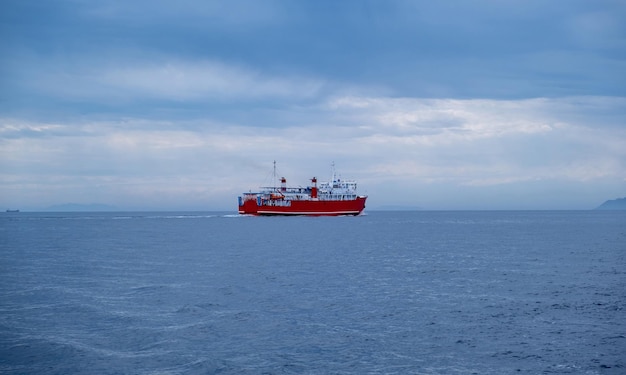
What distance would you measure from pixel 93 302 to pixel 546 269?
39028 millimetres

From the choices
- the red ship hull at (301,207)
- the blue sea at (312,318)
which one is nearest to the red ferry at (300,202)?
the red ship hull at (301,207)

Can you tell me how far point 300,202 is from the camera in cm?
16100

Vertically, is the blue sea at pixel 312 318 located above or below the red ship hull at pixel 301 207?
below

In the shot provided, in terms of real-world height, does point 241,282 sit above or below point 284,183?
below

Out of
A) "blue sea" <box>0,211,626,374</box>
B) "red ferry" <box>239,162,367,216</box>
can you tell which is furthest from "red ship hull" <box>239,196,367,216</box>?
"blue sea" <box>0,211,626,374</box>

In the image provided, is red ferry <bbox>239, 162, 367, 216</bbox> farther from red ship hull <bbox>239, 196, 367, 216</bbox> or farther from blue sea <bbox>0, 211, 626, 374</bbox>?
blue sea <bbox>0, 211, 626, 374</bbox>

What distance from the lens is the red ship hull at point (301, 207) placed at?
6368 inches

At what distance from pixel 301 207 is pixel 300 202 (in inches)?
75.5

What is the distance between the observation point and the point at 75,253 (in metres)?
63.5

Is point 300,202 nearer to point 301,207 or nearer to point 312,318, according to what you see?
point 301,207

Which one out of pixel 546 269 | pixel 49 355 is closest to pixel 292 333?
pixel 49 355

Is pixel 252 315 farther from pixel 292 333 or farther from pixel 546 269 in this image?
pixel 546 269

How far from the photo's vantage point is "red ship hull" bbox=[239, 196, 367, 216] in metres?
162

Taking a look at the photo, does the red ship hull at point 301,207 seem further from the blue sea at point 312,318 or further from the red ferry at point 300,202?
the blue sea at point 312,318
